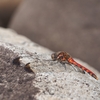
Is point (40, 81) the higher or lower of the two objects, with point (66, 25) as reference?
lower

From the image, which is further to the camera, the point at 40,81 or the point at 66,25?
the point at 66,25

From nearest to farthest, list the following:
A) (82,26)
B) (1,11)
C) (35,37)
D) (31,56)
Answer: (31,56) → (82,26) → (35,37) → (1,11)

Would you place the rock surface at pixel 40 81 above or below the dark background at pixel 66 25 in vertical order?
below

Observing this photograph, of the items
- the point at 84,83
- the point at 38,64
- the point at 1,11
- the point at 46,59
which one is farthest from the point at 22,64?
the point at 1,11

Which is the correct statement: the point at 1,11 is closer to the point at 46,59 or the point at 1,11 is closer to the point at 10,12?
the point at 10,12
